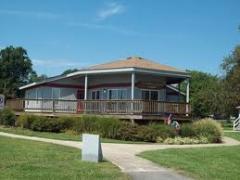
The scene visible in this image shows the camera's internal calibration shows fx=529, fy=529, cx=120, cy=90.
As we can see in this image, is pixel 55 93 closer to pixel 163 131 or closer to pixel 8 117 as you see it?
pixel 8 117

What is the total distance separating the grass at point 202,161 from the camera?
15455mm

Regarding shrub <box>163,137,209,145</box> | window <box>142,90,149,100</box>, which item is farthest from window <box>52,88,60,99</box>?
shrub <box>163,137,209,145</box>

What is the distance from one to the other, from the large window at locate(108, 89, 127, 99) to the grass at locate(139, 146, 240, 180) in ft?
57.6

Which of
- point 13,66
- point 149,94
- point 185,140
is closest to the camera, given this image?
point 185,140

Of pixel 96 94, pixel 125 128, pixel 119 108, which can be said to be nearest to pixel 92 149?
pixel 125 128

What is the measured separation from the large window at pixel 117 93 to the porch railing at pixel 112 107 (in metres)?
3.45

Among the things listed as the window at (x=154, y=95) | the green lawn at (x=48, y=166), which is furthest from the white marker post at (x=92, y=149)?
the window at (x=154, y=95)

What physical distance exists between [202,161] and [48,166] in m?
6.10

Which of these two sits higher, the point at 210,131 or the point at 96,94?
the point at 96,94

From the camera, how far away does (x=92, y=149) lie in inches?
647

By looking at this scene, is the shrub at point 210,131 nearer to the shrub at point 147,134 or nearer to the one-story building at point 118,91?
the shrub at point 147,134

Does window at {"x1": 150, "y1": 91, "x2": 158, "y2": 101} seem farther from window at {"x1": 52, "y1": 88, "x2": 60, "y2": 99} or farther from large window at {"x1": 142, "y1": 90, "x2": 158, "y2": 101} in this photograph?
window at {"x1": 52, "y1": 88, "x2": 60, "y2": 99}

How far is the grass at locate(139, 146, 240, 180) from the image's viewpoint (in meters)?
15.5

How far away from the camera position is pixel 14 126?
37.7m
